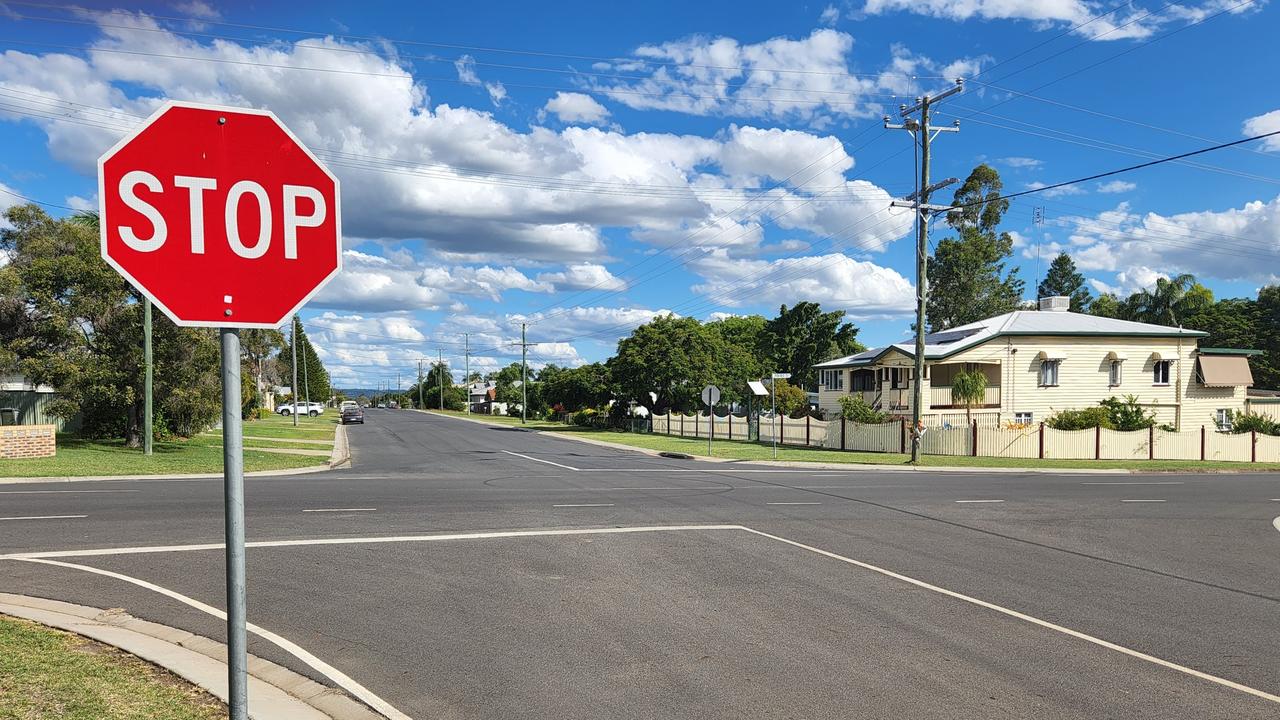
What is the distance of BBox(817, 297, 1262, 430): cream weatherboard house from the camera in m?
43.1

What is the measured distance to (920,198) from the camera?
97.4 feet

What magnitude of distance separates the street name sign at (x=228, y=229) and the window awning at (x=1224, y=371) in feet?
173

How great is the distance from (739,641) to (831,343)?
69737mm

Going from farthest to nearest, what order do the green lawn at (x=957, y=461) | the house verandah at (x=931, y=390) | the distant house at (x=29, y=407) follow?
the house verandah at (x=931, y=390), the green lawn at (x=957, y=461), the distant house at (x=29, y=407)

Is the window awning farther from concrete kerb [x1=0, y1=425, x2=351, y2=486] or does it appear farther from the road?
concrete kerb [x1=0, y1=425, x2=351, y2=486]

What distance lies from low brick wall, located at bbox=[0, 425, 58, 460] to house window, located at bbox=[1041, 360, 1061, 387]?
4301cm

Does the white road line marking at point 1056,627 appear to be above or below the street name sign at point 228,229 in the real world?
below

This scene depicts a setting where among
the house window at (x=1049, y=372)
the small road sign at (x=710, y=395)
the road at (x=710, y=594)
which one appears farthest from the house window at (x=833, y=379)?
the road at (x=710, y=594)

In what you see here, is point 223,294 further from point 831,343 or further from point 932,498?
point 831,343

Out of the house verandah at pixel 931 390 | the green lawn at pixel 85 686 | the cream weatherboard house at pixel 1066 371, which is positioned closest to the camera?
the green lawn at pixel 85 686

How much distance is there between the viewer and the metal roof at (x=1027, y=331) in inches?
1686

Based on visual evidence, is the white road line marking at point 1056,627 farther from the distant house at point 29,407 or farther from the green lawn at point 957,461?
the distant house at point 29,407

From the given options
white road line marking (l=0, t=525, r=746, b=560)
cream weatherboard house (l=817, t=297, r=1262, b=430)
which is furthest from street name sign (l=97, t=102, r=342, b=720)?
cream weatherboard house (l=817, t=297, r=1262, b=430)

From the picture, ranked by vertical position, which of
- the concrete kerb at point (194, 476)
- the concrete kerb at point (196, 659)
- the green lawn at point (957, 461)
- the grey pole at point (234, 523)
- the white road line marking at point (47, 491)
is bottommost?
the green lawn at point (957, 461)
